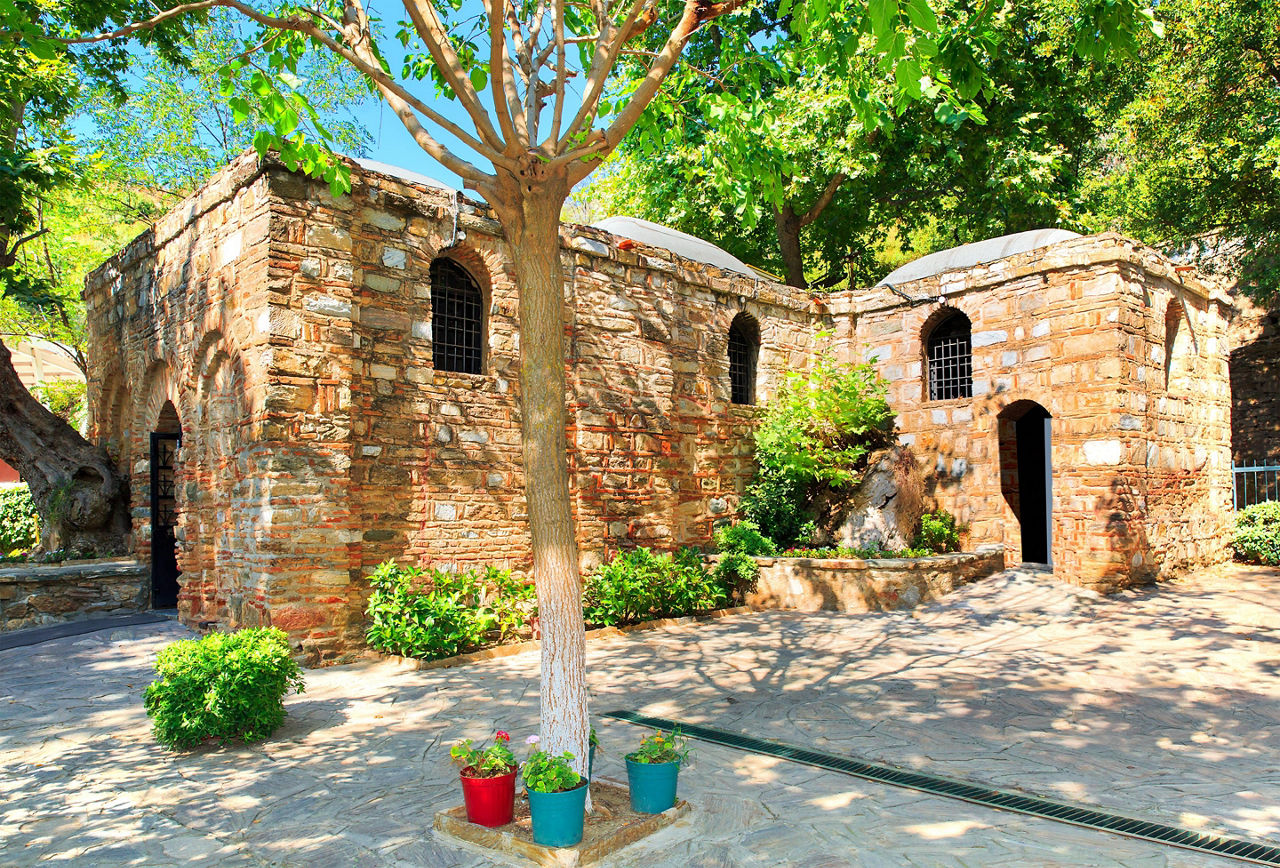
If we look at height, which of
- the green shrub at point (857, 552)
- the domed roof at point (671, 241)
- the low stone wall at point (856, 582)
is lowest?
the low stone wall at point (856, 582)

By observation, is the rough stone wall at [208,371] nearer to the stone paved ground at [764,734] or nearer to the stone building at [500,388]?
the stone building at [500,388]

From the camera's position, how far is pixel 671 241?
12695mm

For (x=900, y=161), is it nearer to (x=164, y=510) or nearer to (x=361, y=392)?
(x=361, y=392)

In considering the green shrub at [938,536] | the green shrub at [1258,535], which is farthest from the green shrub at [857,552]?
the green shrub at [1258,535]

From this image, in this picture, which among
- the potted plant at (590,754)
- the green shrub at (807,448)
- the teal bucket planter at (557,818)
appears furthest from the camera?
the green shrub at (807,448)

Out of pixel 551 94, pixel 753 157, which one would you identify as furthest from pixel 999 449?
pixel 551 94

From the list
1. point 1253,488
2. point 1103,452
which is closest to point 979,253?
point 1103,452

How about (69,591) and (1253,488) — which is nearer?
(69,591)

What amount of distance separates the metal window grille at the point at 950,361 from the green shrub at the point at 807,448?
98 cm

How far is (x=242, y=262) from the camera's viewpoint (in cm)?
782

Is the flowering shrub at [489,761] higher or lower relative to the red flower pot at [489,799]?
higher

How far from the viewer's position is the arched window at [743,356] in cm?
1227

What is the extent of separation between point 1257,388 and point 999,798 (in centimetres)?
1668

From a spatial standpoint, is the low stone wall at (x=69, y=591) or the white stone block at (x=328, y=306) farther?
A: the low stone wall at (x=69, y=591)
